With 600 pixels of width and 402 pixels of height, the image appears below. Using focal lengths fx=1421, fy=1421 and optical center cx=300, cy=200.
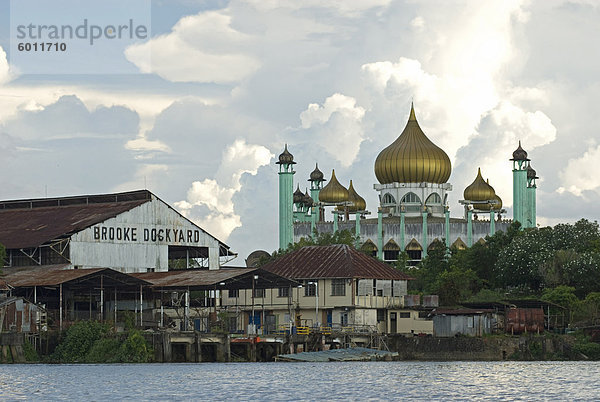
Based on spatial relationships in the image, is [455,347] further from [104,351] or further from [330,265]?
[104,351]

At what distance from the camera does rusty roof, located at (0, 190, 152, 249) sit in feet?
305

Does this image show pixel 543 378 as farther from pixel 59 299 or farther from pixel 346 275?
pixel 59 299

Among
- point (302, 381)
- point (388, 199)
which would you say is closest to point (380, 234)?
point (388, 199)

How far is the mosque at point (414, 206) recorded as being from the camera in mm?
147000

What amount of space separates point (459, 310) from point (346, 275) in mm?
7473

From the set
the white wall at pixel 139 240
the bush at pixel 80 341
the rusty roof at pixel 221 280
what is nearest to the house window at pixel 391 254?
the white wall at pixel 139 240

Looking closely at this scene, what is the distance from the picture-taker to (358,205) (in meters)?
166

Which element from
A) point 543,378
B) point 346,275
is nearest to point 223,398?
point 543,378

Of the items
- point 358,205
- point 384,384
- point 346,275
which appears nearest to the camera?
point 384,384

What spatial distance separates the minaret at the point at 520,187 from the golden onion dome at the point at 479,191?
10.3 ft

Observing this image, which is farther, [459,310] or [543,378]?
[459,310]

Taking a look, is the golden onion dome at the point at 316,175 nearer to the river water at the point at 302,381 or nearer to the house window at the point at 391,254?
the house window at the point at 391,254

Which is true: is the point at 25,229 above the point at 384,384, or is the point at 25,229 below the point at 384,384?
above

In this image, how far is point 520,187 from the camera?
15238cm
